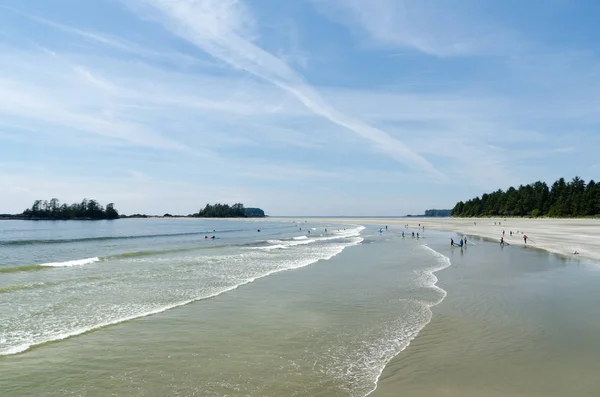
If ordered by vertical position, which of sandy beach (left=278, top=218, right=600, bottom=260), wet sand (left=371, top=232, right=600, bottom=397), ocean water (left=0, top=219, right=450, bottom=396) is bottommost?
ocean water (left=0, top=219, right=450, bottom=396)

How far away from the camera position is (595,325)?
1035 cm

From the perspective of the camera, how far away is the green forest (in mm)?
97688

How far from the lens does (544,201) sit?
116 m

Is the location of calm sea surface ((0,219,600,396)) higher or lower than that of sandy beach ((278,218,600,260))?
lower

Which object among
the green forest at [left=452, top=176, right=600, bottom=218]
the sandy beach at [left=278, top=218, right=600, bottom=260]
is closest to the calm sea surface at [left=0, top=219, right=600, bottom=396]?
the sandy beach at [left=278, top=218, right=600, bottom=260]

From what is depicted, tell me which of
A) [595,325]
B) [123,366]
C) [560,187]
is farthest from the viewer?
[560,187]

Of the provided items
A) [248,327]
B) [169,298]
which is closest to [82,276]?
[169,298]

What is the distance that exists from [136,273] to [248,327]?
1345cm

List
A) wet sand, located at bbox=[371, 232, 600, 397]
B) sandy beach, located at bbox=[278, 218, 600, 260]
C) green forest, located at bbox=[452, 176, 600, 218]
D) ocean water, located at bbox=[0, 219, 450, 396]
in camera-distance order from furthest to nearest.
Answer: green forest, located at bbox=[452, 176, 600, 218] → sandy beach, located at bbox=[278, 218, 600, 260] → ocean water, located at bbox=[0, 219, 450, 396] → wet sand, located at bbox=[371, 232, 600, 397]

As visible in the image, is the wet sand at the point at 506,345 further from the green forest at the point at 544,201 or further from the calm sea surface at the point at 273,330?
the green forest at the point at 544,201

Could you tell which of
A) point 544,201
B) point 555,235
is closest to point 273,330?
point 555,235

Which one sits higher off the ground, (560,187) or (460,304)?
(560,187)

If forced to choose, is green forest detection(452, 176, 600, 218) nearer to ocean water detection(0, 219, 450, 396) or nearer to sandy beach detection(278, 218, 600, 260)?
sandy beach detection(278, 218, 600, 260)

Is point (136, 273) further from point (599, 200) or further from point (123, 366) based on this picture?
point (599, 200)
